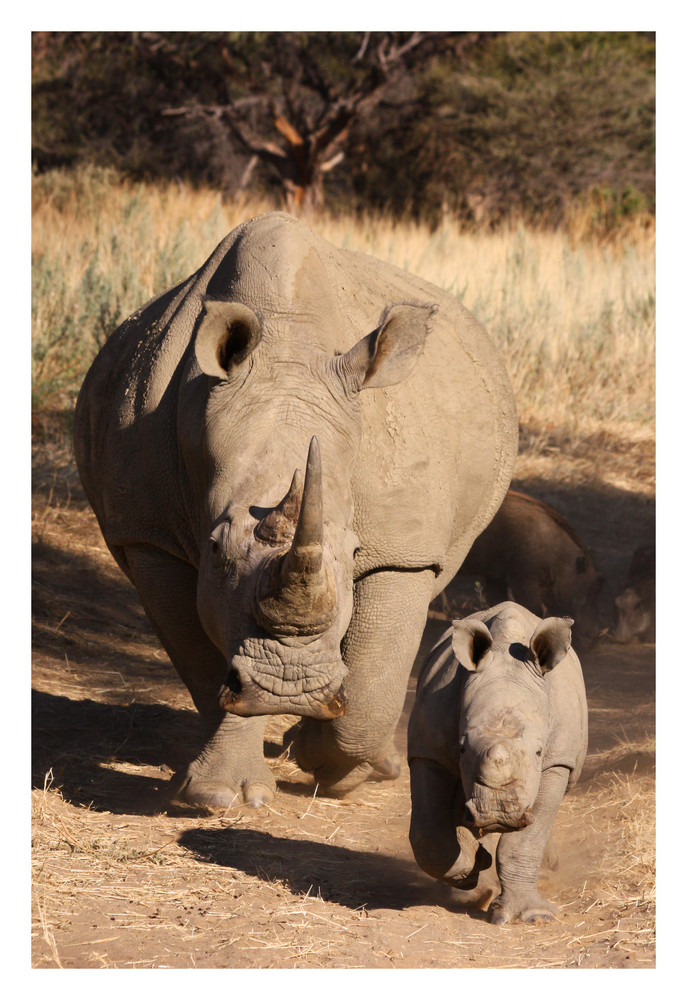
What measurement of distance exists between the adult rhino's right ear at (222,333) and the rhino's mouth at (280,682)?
912 mm

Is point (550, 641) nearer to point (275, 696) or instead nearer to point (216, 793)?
point (275, 696)

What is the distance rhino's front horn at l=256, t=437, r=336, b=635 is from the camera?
3.41 metres

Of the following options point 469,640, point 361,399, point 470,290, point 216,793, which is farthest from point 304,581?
point 470,290

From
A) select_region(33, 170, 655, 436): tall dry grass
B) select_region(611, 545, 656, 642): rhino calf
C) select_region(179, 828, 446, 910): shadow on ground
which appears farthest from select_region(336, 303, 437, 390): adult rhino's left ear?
select_region(33, 170, 655, 436): tall dry grass

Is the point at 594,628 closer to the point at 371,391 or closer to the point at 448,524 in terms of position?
the point at 448,524

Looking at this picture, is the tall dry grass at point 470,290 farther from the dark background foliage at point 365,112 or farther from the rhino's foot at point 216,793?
the dark background foliage at point 365,112

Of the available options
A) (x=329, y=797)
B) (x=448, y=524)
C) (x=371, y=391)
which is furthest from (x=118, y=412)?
(x=329, y=797)

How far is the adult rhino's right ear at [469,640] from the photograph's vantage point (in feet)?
12.7

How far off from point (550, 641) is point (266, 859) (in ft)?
4.19

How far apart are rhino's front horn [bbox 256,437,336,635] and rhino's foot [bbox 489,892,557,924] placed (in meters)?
1.01

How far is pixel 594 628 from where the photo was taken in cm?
772

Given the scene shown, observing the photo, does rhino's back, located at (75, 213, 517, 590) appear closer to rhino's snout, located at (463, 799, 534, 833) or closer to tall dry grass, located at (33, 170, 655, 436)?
rhino's snout, located at (463, 799, 534, 833)

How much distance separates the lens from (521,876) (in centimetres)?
394

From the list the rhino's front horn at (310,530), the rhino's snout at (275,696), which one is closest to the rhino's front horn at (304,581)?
the rhino's front horn at (310,530)
